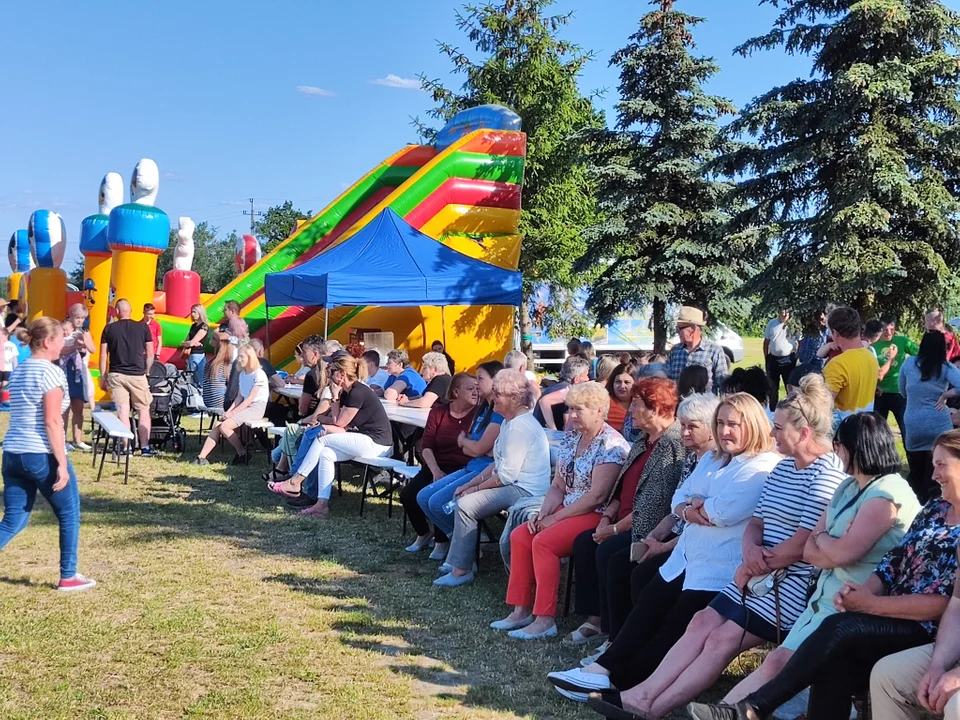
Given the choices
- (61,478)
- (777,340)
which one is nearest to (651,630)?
(61,478)

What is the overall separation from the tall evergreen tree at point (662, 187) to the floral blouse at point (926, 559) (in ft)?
51.4

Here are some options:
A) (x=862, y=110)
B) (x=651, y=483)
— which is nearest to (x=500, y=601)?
(x=651, y=483)

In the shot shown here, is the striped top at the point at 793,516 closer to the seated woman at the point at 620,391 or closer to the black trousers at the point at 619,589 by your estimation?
the black trousers at the point at 619,589

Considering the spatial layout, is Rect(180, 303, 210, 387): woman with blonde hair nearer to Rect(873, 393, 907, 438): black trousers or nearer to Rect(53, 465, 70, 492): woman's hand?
Rect(53, 465, 70, 492): woman's hand

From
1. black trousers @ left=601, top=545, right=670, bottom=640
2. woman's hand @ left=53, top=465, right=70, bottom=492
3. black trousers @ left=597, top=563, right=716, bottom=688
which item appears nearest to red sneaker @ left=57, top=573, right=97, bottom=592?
woman's hand @ left=53, top=465, right=70, bottom=492

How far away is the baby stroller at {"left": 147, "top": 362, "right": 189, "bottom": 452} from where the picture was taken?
11477 millimetres

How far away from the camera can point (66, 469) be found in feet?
18.3

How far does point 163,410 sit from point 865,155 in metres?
10.7

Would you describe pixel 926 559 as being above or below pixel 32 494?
above

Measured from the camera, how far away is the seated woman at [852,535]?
11.0ft

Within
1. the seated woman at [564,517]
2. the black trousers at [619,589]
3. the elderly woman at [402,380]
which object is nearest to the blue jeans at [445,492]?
the seated woman at [564,517]

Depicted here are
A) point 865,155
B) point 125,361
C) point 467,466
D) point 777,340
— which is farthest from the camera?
point 865,155

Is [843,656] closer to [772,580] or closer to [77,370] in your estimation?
[772,580]

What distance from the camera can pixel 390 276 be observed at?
1230 centimetres
